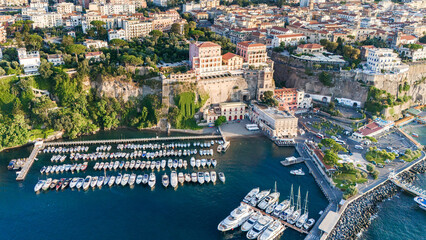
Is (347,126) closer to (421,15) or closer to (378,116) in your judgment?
(378,116)

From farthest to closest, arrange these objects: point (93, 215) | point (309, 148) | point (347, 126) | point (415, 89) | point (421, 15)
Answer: point (421, 15)
point (415, 89)
point (347, 126)
point (309, 148)
point (93, 215)

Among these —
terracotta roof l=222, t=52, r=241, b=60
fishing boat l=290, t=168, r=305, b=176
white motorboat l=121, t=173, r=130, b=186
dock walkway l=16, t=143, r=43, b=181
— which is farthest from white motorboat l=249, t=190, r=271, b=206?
terracotta roof l=222, t=52, r=241, b=60

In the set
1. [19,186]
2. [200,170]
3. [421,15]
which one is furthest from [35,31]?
[421,15]

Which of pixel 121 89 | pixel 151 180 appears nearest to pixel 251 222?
pixel 151 180

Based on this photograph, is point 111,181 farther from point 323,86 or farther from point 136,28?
point 136,28

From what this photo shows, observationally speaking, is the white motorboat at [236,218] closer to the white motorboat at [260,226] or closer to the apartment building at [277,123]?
the white motorboat at [260,226]
